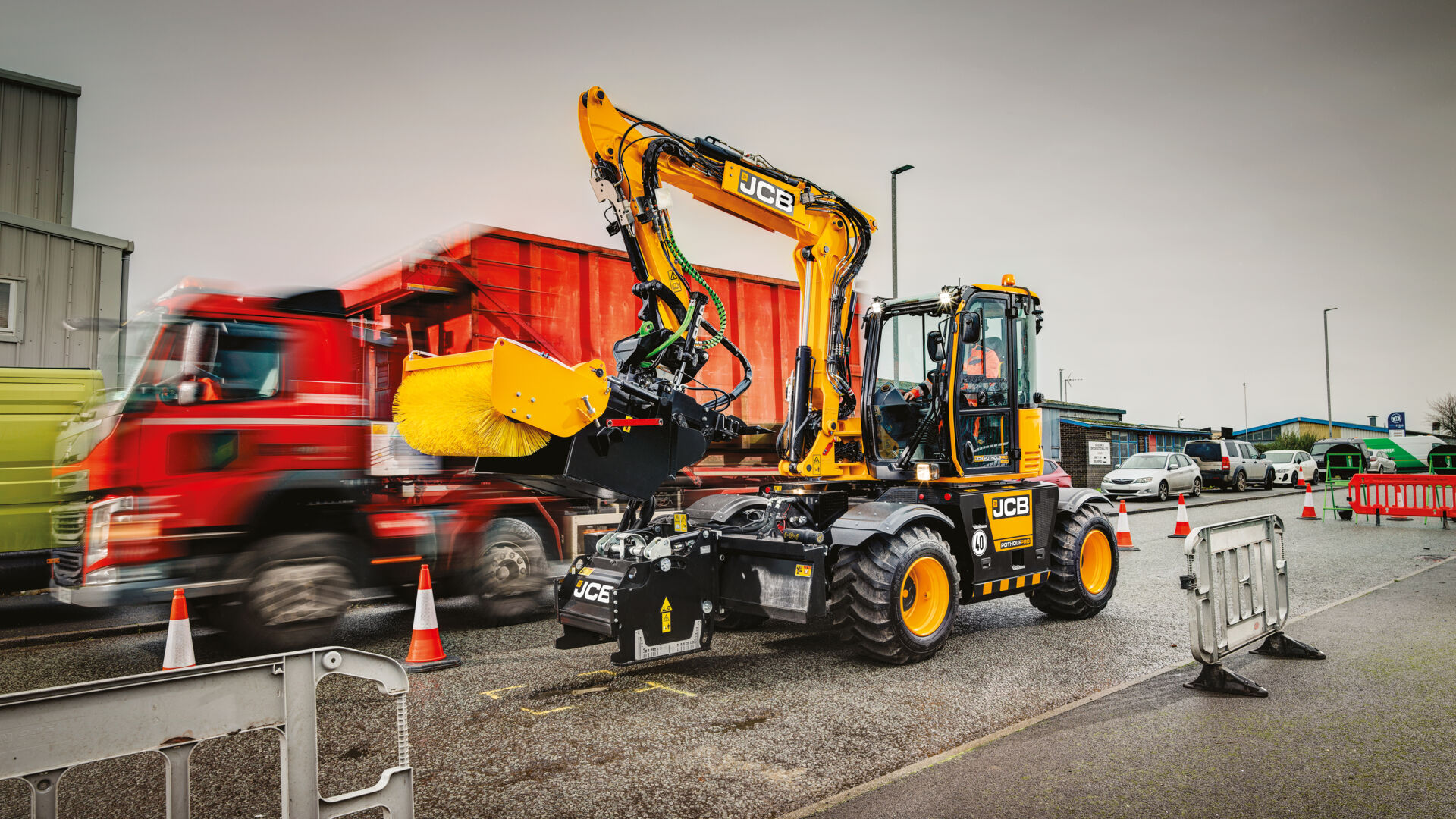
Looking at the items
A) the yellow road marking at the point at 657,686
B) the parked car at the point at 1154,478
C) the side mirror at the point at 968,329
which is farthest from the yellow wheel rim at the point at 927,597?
the parked car at the point at 1154,478

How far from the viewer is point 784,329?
1218 centimetres

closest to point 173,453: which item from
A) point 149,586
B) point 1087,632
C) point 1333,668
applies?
point 149,586

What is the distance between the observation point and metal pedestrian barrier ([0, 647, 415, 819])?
1802 millimetres

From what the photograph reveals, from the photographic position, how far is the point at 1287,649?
5902mm

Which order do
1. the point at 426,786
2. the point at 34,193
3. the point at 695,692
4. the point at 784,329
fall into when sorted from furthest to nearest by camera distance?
the point at 34,193, the point at 784,329, the point at 695,692, the point at 426,786

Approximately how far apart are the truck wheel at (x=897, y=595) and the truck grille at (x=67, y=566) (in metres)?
5.26

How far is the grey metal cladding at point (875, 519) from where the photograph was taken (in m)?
5.70

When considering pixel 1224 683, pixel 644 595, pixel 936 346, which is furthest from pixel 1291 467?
pixel 644 595

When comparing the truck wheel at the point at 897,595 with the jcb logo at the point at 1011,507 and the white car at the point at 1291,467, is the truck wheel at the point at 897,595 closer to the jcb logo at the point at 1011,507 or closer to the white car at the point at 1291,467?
the jcb logo at the point at 1011,507

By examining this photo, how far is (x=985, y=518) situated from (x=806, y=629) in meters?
1.79

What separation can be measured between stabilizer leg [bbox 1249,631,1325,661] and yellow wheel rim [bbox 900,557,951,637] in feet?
7.56

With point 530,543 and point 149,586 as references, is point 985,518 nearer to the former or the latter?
point 530,543

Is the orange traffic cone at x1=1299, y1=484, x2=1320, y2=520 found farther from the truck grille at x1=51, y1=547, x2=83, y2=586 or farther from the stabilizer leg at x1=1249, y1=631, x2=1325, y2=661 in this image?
the truck grille at x1=51, y1=547, x2=83, y2=586

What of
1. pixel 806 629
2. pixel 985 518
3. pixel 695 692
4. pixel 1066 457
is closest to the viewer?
pixel 695 692
